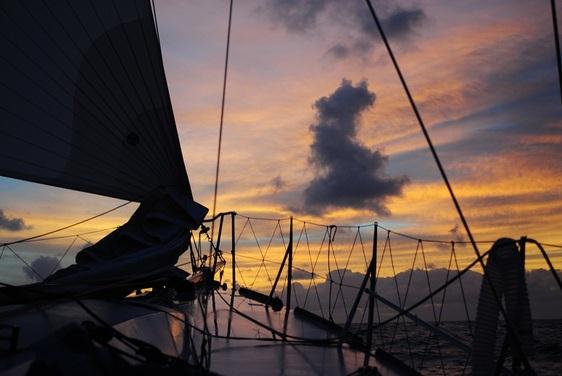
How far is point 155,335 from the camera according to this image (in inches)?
257

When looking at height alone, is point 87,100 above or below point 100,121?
above

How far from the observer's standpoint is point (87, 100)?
31.6ft

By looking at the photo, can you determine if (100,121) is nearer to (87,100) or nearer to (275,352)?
(87,100)

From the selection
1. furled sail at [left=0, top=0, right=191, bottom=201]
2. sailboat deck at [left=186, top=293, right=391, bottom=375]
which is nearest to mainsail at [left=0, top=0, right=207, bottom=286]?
furled sail at [left=0, top=0, right=191, bottom=201]

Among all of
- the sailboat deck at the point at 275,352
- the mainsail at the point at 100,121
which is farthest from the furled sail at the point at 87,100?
the sailboat deck at the point at 275,352

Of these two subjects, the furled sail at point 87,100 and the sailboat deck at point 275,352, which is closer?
the sailboat deck at point 275,352

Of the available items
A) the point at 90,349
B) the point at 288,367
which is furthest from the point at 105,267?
the point at 90,349

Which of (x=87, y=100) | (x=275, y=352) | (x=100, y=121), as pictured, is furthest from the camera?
(x=100, y=121)

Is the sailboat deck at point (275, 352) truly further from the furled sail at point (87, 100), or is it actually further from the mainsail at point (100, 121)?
the furled sail at point (87, 100)

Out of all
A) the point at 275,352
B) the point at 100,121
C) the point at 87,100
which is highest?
the point at 87,100

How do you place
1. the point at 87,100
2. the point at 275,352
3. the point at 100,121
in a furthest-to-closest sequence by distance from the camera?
the point at 100,121 → the point at 87,100 → the point at 275,352

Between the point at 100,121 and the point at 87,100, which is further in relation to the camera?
the point at 100,121

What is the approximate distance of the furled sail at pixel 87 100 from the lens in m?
8.52

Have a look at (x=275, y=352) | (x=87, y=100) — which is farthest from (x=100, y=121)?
(x=275, y=352)
